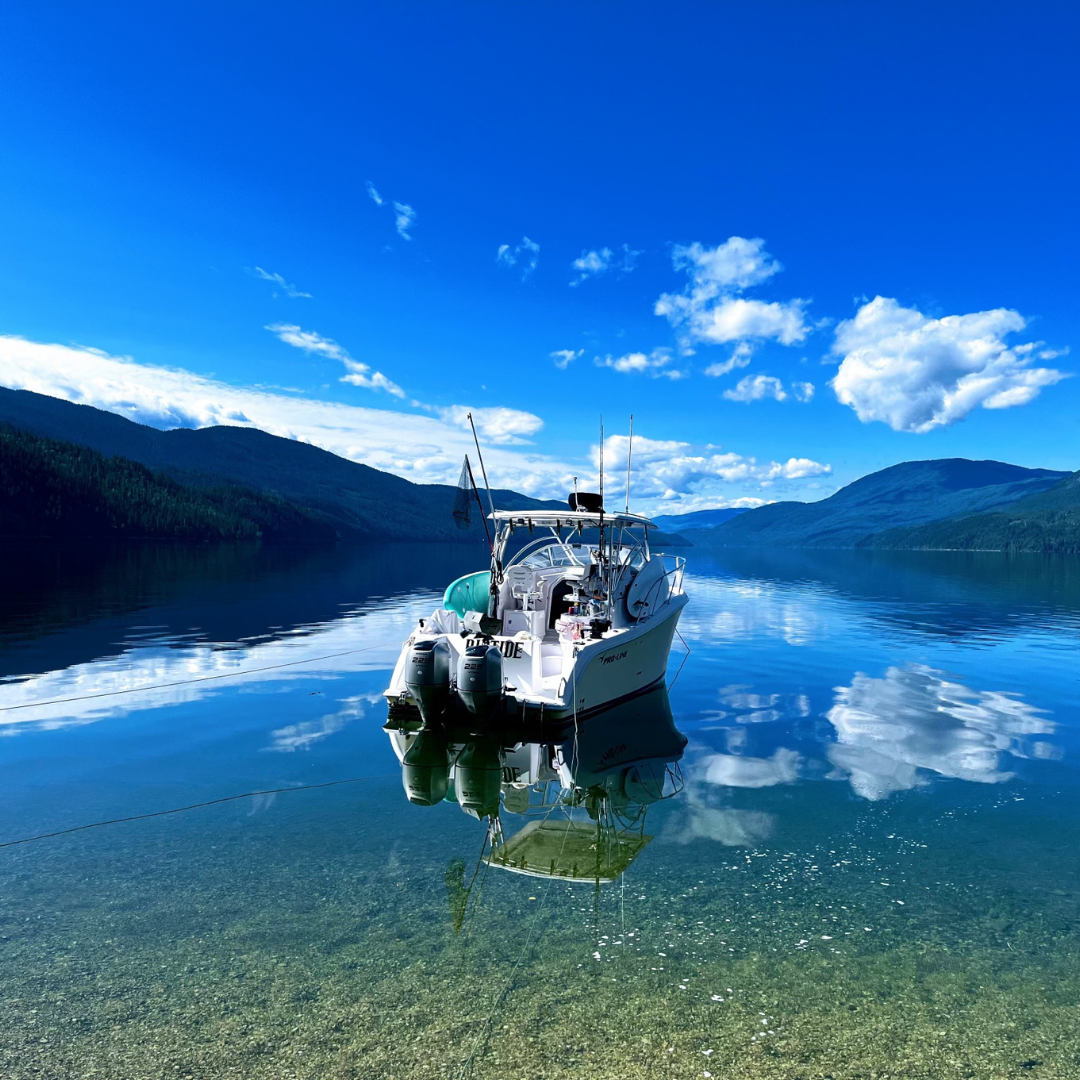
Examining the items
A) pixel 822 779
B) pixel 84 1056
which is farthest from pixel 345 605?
pixel 84 1056

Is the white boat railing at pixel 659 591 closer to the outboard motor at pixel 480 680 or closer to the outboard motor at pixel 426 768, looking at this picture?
the outboard motor at pixel 480 680

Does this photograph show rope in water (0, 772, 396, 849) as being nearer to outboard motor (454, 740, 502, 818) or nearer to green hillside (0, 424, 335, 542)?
outboard motor (454, 740, 502, 818)

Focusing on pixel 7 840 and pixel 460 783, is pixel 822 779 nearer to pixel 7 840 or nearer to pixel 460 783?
pixel 460 783

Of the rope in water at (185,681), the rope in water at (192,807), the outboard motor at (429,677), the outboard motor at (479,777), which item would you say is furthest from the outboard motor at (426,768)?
the rope in water at (185,681)

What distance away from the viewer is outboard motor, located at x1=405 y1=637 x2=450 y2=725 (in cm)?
1455

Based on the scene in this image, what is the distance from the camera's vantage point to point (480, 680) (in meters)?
14.3

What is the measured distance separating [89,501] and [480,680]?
154183mm

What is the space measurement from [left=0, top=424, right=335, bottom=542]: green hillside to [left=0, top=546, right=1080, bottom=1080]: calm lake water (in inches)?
5350

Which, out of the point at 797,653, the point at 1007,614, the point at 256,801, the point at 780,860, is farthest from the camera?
the point at 1007,614

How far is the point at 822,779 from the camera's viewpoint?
1283 cm

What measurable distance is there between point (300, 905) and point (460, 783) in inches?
191

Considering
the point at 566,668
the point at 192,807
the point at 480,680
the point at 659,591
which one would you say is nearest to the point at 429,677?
the point at 480,680

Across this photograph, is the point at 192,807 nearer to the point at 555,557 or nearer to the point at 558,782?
the point at 558,782

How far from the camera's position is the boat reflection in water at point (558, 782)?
31.4ft
